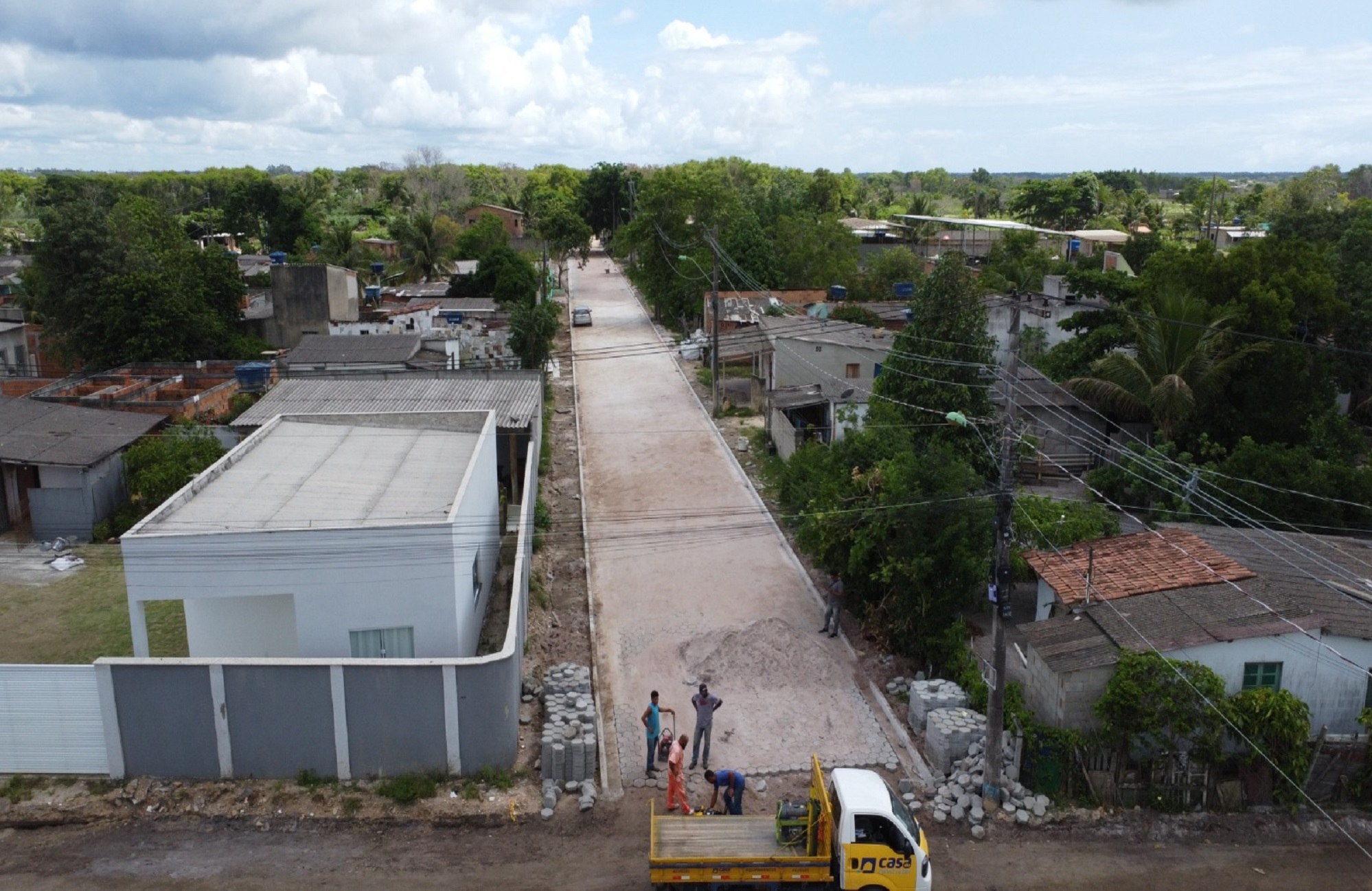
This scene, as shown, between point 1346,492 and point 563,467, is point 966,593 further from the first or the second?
point 563,467

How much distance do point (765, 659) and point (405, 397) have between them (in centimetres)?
1358

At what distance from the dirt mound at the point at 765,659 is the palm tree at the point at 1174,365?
37.6 feet

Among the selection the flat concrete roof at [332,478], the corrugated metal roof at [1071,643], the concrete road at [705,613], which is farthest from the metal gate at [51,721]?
the corrugated metal roof at [1071,643]

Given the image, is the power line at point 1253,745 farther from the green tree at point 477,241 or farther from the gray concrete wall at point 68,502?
the green tree at point 477,241

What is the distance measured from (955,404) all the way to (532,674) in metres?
11.1

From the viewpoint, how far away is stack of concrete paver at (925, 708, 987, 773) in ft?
45.5

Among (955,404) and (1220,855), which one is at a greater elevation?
(955,404)

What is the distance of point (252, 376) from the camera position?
31.2 metres

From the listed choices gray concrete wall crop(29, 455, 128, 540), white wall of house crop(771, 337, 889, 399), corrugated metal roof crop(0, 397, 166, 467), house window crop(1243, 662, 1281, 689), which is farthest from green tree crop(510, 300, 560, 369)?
house window crop(1243, 662, 1281, 689)

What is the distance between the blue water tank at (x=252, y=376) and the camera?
3112 cm

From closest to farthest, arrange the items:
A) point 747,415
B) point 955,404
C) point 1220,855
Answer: point 1220,855, point 955,404, point 747,415

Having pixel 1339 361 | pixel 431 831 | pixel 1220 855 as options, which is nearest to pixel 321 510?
pixel 431 831

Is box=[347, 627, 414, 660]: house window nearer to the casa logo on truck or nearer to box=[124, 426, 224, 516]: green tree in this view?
the casa logo on truck

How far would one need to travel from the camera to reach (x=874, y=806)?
439 inches
